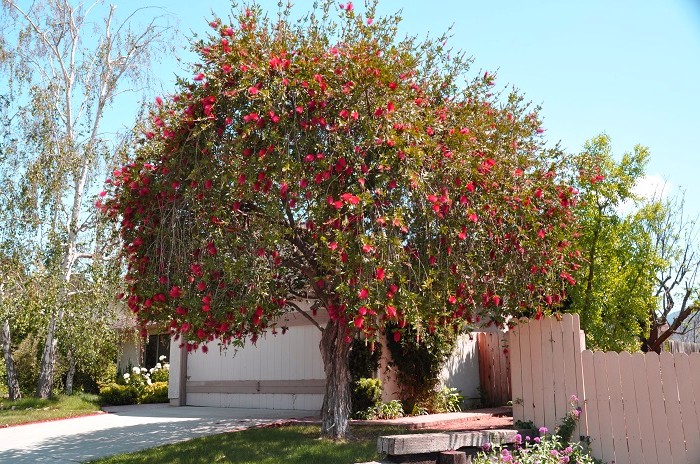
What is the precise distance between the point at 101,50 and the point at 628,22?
16.5 meters

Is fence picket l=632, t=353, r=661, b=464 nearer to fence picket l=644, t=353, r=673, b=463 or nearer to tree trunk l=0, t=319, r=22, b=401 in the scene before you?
fence picket l=644, t=353, r=673, b=463

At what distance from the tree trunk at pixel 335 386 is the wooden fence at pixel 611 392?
248cm

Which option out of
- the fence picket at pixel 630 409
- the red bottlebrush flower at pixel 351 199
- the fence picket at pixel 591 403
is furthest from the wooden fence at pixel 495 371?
the red bottlebrush flower at pixel 351 199

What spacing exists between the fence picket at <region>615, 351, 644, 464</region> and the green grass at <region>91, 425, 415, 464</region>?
294 centimetres

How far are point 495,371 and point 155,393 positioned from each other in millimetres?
9984

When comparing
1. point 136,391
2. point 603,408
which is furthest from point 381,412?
point 136,391

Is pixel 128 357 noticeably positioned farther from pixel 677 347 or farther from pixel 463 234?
pixel 463 234

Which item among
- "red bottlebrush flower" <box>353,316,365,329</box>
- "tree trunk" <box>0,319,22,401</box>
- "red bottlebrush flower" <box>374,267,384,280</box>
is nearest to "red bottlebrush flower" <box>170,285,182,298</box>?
"red bottlebrush flower" <box>353,316,365,329</box>

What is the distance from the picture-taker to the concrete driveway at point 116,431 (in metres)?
10.4

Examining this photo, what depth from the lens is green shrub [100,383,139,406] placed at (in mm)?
18469

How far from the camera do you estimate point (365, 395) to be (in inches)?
489

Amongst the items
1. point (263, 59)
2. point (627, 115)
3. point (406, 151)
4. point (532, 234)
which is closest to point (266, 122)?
point (263, 59)

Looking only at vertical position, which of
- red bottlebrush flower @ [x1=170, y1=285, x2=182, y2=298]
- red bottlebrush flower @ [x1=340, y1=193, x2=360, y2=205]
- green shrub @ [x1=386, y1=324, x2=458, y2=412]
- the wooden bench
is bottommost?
the wooden bench

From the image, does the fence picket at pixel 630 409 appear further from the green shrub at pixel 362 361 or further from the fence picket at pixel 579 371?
the green shrub at pixel 362 361
